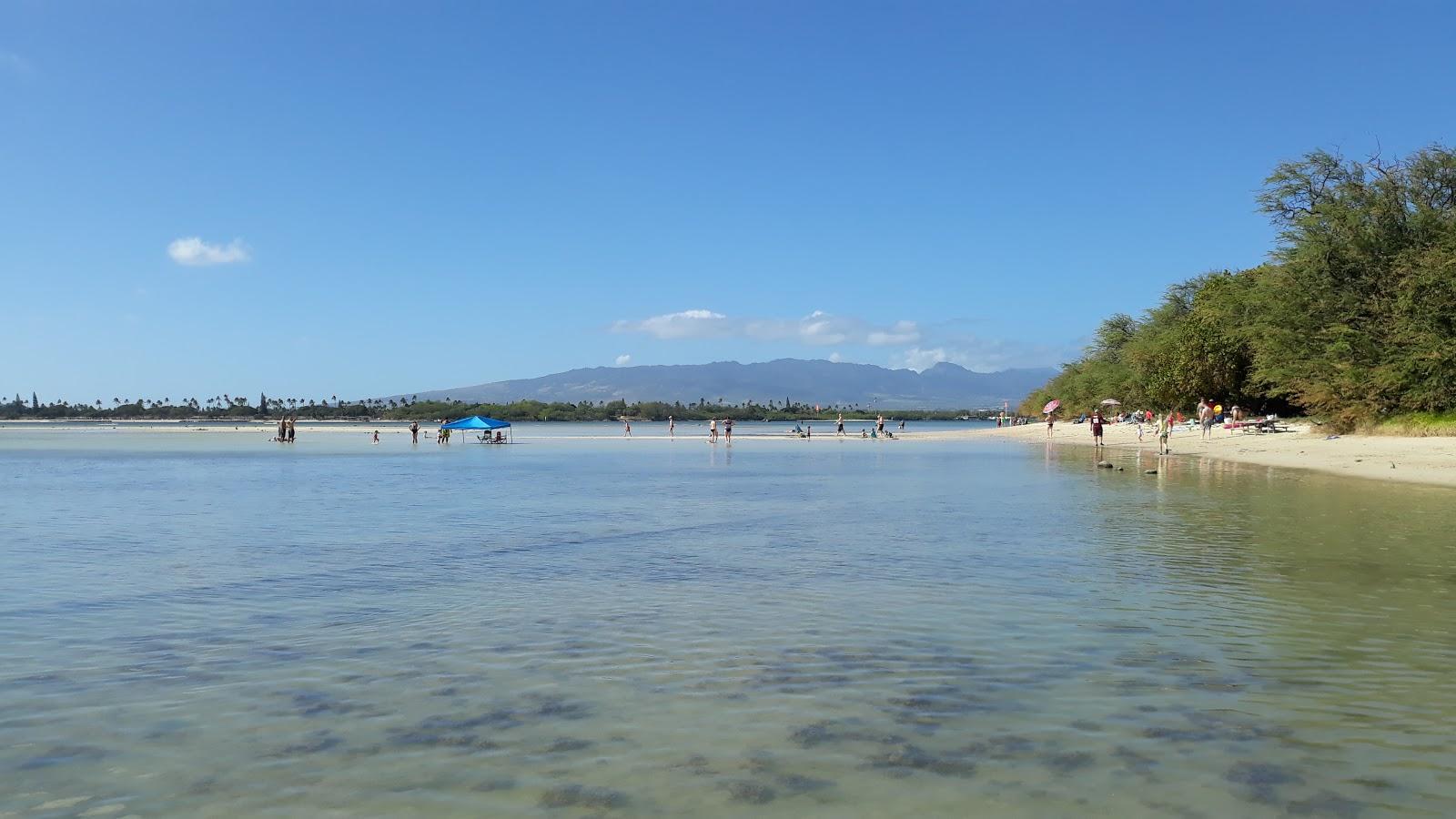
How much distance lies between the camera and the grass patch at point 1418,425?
42812 mm

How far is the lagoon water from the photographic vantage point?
6.14 m

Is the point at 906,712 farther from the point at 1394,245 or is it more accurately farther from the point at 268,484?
the point at 1394,245

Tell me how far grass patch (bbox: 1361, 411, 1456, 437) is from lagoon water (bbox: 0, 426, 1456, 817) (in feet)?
88.8

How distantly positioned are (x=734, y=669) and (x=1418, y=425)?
46333mm

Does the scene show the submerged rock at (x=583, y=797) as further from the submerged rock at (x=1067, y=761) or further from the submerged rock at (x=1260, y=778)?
the submerged rock at (x=1260, y=778)

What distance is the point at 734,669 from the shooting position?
8.98 meters

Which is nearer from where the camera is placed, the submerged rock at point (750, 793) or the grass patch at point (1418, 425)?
the submerged rock at point (750, 793)

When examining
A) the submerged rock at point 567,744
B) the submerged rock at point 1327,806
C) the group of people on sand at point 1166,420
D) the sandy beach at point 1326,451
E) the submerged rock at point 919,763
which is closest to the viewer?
the submerged rock at point 1327,806

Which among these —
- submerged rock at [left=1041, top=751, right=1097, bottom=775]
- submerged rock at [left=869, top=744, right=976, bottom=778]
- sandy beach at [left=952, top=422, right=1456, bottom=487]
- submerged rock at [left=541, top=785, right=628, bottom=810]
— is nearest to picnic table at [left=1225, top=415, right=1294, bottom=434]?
sandy beach at [left=952, top=422, right=1456, bottom=487]

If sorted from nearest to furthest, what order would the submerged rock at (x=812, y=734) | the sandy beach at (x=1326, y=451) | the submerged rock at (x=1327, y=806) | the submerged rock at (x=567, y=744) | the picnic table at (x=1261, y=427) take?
1. the submerged rock at (x=1327, y=806)
2. the submerged rock at (x=567, y=744)
3. the submerged rock at (x=812, y=734)
4. the sandy beach at (x=1326, y=451)
5. the picnic table at (x=1261, y=427)

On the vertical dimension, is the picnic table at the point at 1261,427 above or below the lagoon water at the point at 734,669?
above

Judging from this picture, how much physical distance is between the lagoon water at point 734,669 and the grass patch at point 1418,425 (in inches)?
1066

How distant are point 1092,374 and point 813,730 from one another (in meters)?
107

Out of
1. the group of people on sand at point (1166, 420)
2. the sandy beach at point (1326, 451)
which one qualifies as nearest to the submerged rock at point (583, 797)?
the sandy beach at point (1326, 451)
